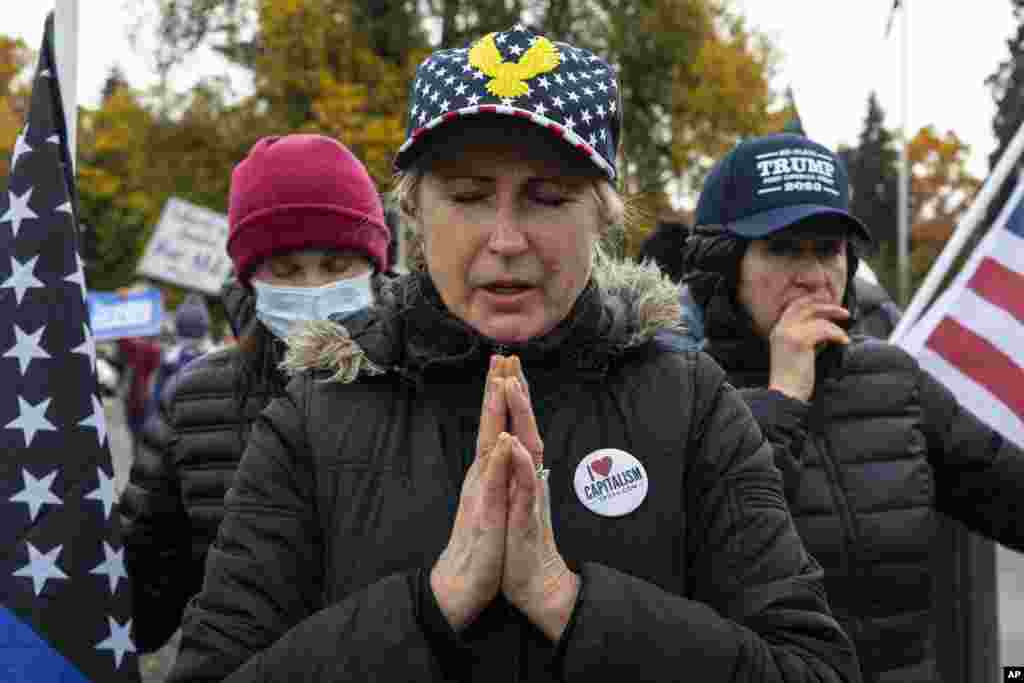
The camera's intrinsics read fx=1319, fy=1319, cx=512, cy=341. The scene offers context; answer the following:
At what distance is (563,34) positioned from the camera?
74.8 feet

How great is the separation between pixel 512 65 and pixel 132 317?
14.2 meters

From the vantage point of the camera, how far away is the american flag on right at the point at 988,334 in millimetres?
3855

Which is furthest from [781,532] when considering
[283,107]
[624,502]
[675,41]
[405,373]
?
[675,41]

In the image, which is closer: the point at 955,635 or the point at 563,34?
the point at 955,635

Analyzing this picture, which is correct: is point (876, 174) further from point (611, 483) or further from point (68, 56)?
point (611, 483)

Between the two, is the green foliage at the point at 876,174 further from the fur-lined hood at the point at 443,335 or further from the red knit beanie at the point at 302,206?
the fur-lined hood at the point at 443,335

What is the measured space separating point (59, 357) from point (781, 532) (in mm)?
1811

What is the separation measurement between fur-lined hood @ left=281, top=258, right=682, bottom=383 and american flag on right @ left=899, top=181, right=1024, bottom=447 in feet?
6.94

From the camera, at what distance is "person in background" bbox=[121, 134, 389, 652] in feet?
10.3

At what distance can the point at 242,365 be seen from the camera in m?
3.22

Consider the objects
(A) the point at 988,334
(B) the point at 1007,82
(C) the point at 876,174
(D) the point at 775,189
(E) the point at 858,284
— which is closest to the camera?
(D) the point at 775,189

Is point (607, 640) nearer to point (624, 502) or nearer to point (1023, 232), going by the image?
point (624, 502)

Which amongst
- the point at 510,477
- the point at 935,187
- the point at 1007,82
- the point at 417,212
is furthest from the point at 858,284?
the point at 935,187

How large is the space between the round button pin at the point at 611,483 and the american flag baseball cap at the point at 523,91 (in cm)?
42
